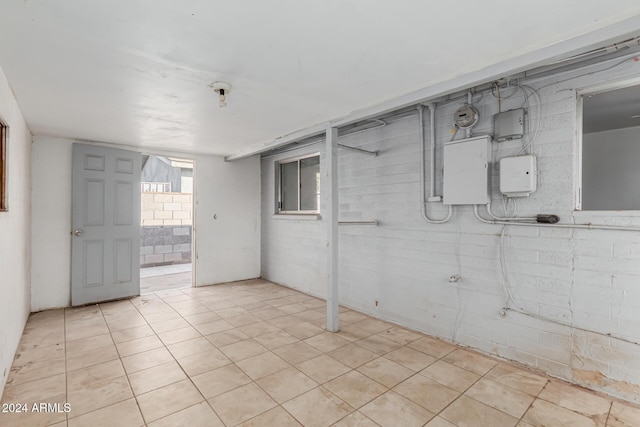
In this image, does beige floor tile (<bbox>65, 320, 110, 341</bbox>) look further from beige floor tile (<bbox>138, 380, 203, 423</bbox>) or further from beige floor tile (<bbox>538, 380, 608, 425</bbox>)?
beige floor tile (<bbox>538, 380, 608, 425</bbox>)

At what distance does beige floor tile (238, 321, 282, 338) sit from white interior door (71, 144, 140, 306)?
7.61ft

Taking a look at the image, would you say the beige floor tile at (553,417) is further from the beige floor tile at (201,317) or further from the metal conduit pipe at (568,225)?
the beige floor tile at (201,317)

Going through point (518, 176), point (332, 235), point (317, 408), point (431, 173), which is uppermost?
point (431, 173)

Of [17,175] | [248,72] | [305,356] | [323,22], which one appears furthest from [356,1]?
[17,175]

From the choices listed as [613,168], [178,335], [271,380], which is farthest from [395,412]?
[613,168]

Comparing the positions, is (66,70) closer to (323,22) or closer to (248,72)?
(248,72)

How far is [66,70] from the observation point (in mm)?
2236

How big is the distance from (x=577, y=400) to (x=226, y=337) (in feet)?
9.69

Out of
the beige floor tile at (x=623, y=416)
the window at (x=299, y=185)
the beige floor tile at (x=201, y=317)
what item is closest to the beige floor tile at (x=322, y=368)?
the beige floor tile at (x=201, y=317)

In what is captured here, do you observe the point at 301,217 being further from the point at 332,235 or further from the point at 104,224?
the point at 104,224

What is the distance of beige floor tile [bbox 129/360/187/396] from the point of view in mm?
2375

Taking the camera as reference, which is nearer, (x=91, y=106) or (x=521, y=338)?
(x=521, y=338)

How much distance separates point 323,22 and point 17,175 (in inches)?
129

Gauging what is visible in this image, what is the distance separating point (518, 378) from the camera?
8.08 ft
